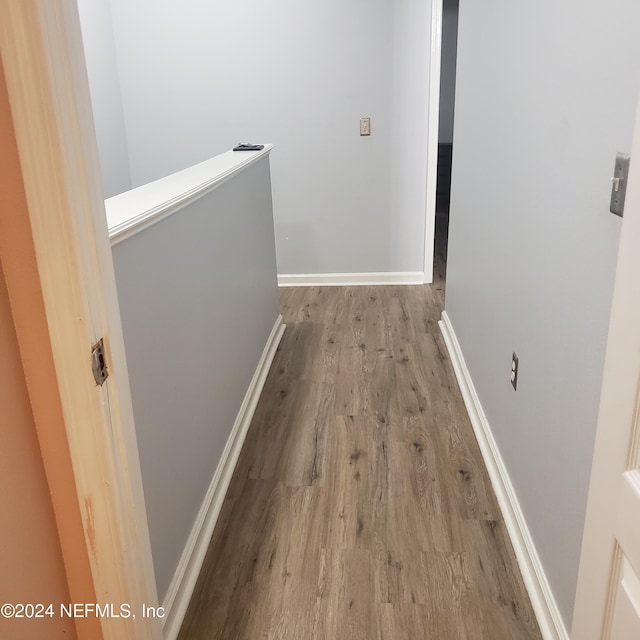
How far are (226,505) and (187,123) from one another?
289 cm

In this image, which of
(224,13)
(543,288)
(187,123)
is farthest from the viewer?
(187,123)

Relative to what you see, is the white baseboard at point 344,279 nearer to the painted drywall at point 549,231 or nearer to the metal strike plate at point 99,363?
the painted drywall at point 549,231

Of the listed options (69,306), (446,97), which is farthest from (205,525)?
(446,97)

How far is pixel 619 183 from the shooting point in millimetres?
1130

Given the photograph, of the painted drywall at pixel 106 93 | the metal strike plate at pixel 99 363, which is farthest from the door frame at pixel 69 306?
the painted drywall at pixel 106 93

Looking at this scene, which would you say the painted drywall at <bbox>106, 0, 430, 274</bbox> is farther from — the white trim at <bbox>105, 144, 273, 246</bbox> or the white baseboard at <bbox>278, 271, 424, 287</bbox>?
the white trim at <bbox>105, 144, 273, 246</bbox>

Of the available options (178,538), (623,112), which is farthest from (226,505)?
(623,112)

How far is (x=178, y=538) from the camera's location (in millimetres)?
1688

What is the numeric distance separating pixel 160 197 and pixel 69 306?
90cm

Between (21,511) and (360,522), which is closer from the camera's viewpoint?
(21,511)

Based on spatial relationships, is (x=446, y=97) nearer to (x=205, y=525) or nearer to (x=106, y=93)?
(x=106, y=93)

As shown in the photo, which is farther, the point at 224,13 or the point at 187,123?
the point at 187,123

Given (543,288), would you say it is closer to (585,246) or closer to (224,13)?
(585,246)

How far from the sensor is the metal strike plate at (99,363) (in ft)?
2.89
